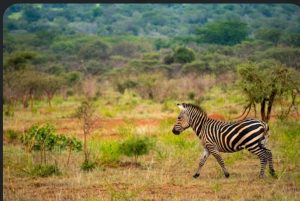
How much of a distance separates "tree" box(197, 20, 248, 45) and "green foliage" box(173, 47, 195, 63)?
9891mm

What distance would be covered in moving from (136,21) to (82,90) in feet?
99.9

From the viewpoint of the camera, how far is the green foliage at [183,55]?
115 ft

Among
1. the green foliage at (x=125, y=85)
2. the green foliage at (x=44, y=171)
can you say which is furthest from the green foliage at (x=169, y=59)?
the green foliage at (x=44, y=171)

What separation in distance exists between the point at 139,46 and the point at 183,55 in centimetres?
1121

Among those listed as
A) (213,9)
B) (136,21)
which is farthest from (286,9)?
(136,21)

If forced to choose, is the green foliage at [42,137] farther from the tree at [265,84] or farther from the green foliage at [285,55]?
the green foliage at [285,55]

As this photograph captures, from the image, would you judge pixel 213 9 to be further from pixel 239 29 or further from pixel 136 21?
pixel 239 29

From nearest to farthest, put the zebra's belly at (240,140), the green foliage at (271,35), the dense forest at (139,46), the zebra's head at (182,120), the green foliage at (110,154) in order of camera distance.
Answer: the zebra's belly at (240,140)
the zebra's head at (182,120)
the green foliage at (110,154)
the dense forest at (139,46)
the green foliage at (271,35)

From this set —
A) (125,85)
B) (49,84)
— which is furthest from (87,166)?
(125,85)

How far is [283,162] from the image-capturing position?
9562 millimetres

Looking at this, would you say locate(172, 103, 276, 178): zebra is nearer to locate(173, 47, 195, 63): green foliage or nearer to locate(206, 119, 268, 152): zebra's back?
locate(206, 119, 268, 152): zebra's back

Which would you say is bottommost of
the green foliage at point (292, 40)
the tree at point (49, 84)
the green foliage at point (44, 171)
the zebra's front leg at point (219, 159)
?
the green foliage at point (292, 40)

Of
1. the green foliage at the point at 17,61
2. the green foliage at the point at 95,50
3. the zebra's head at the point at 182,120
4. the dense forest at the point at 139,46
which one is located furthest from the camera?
the green foliage at the point at 95,50

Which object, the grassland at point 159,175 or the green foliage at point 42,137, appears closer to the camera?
the grassland at point 159,175
